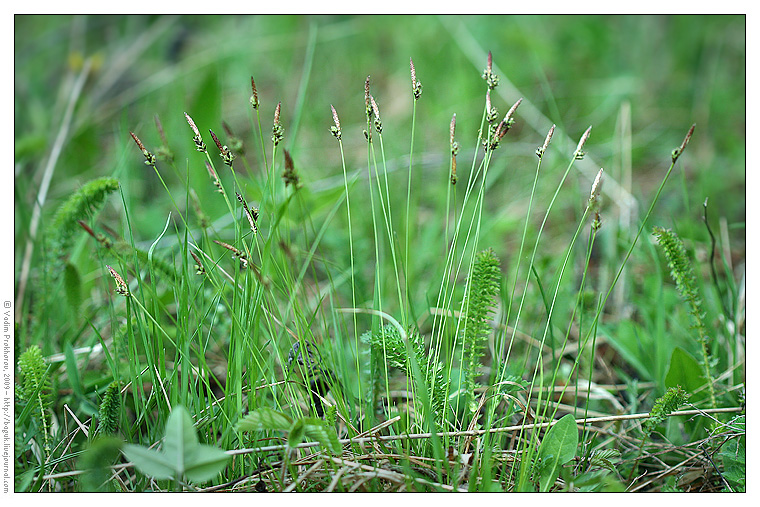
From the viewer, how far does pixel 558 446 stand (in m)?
0.88

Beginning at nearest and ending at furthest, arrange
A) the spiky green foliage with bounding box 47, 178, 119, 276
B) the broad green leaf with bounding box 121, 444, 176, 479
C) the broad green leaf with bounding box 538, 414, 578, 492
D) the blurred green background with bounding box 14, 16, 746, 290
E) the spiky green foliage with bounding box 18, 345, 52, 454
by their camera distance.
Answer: the broad green leaf with bounding box 121, 444, 176, 479
the broad green leaf with bounding box 538, 414, 578, 492
the spiky green foliage with bounding box 18, 345, 52, 454
the spiky green foliage with bounding box 47, 178, 119, 276
the blurred green background with bounding box 14, 16, 746, 290

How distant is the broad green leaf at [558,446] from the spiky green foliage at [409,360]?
0.18m

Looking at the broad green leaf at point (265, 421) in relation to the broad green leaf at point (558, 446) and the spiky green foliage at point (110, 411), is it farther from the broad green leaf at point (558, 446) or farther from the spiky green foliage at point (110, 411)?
the broad green leaf at point (558, 446)

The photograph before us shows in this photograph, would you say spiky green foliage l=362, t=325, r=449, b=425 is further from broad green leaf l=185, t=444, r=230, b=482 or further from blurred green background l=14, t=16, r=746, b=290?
blurred green background l=14, t=16, r=746, b=290

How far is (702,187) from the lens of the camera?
6.16ft

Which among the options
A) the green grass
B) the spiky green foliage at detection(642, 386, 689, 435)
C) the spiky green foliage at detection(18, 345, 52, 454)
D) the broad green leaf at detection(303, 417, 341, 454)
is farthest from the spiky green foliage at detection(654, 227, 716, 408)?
the spiky green foliage at detection(18, 345, 52, 454)

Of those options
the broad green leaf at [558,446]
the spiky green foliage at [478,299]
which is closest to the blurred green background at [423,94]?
the spiky green foliage at [478,299]

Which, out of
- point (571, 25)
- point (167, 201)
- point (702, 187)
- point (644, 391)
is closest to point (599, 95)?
point (571, 25)

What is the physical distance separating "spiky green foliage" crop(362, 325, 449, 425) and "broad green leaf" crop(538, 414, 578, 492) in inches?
6.9

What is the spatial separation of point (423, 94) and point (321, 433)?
81.4 inches

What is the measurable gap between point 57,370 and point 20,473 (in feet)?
1.02

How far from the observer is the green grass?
0.89 meters

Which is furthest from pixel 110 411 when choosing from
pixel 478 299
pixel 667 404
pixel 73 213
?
pixel 667 404

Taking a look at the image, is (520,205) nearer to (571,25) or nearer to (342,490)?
(571,25)
